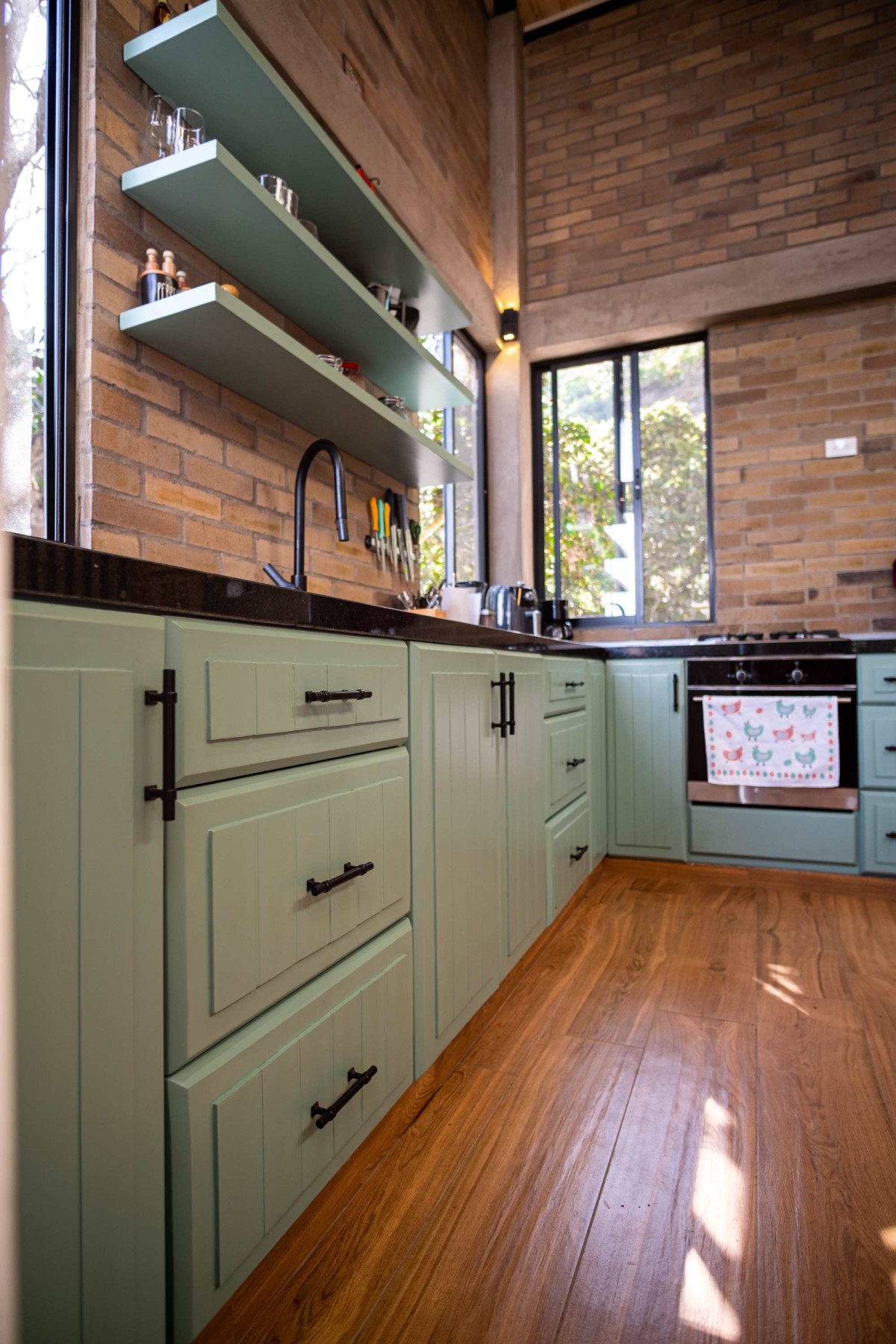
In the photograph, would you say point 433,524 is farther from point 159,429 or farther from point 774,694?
point 159,429

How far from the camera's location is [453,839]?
4.95 ft

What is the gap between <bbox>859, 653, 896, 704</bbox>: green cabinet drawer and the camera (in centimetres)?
263

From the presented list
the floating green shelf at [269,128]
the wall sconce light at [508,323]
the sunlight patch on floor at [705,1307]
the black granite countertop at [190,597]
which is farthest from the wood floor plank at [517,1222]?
the wall sconce light at [508,323]

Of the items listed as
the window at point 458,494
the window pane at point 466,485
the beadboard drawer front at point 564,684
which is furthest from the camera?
the window pane at point 466,485

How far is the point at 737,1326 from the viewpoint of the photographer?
0.90m

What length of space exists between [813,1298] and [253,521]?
5.70ft

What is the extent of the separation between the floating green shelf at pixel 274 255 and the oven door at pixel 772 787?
61.1 inches

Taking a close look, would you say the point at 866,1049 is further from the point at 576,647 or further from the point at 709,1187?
the point at 576,647

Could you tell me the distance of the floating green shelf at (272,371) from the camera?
145cm

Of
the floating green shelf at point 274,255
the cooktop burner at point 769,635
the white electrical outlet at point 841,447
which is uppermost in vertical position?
the white electrical outlet at point 841,447

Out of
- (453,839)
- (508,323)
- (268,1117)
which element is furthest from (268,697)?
(508,323)

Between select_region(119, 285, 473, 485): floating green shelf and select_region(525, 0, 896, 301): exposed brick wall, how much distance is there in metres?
2.22

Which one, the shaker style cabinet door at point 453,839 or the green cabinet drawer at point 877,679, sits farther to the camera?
the green cabinet drawer at point 877,679

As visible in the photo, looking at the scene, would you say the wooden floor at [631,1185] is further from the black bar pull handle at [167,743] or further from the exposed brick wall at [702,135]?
the exposed brick wall at [702,135]
